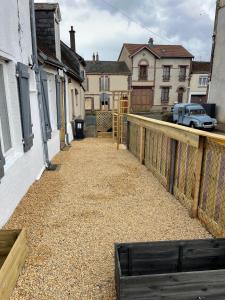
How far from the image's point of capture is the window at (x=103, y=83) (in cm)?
2966

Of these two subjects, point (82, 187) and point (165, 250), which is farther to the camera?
point (82, 187)

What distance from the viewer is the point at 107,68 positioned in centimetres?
3006

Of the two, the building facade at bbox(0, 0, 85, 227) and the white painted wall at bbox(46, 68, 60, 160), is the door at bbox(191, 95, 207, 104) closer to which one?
the white painted wall at bbox(46, 68, 60, 160)

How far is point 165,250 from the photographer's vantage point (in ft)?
7.68

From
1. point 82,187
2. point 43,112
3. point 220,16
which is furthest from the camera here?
point 220,16

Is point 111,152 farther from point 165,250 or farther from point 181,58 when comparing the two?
point 181,58

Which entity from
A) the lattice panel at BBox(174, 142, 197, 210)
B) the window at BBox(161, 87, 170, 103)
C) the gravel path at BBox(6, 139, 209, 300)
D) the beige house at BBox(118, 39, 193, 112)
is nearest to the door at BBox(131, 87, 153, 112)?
the beige house at BBox(118, 39, 193, 112)

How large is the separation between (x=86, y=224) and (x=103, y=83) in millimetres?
28091

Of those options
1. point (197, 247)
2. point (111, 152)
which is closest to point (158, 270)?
point (197, 247)

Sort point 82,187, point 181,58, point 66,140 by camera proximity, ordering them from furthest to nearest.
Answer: point 181,58 → point 66,140 → point 82,187

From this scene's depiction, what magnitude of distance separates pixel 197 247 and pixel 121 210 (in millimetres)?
1867

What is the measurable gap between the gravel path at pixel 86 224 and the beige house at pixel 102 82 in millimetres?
24685

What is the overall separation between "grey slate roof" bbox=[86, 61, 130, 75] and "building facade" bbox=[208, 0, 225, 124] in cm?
1384

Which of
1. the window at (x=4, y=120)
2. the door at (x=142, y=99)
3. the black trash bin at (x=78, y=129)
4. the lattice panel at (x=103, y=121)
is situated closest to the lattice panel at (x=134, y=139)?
the black trash bin at (x=78, y=129)
